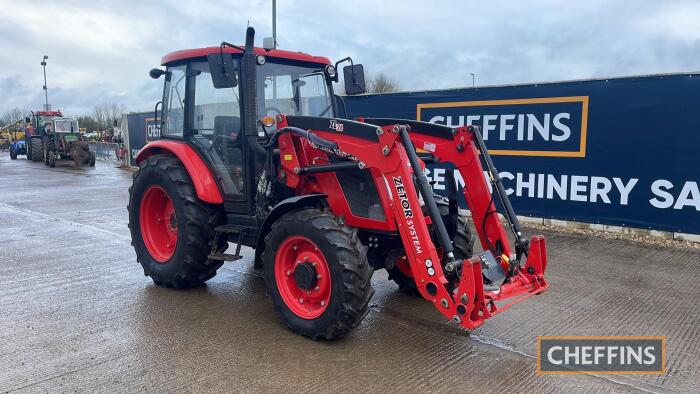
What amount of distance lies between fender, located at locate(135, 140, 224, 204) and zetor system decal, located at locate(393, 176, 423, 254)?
2.00 m

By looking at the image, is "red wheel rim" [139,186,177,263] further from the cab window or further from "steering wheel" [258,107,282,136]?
"steering wheel" [258,107,282,136]

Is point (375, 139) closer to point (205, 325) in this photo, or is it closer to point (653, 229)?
point (205, 325)

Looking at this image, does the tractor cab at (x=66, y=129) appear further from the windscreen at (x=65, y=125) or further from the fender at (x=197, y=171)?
the fender at (x=197, y=171)

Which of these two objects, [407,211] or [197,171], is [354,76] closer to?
[197,171]

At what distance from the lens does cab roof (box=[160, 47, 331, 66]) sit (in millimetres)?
4891

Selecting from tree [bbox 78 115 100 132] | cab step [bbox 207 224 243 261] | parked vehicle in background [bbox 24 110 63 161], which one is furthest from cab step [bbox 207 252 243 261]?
tree [bbox 78 115 100 132]

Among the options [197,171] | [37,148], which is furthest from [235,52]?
[37,148]

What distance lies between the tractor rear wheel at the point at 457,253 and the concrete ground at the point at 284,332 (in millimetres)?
125

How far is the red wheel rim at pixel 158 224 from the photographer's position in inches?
222

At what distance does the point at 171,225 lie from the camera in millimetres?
5715

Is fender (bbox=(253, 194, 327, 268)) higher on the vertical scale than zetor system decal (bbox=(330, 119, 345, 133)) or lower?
lower

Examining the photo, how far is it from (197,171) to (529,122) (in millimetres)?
5524

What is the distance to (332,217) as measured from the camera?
3965mm

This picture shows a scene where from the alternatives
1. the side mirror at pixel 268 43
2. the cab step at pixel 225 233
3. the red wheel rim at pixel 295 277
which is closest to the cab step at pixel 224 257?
the cab step at pixel 225 233
